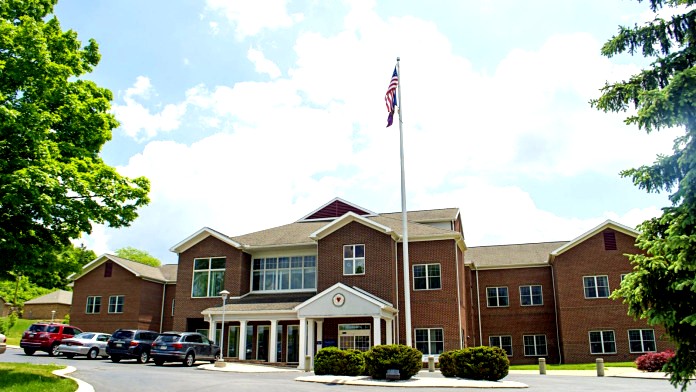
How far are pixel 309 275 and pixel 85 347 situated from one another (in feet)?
42.1

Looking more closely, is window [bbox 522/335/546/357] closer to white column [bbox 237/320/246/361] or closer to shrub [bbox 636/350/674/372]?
shrub [bbox 636/350/674/372]

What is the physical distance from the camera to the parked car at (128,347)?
91.7ft

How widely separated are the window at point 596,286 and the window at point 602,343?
2.31 meters

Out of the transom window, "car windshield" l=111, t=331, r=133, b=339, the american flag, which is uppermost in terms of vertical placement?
the american flag

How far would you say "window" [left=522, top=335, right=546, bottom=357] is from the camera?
37531 mm

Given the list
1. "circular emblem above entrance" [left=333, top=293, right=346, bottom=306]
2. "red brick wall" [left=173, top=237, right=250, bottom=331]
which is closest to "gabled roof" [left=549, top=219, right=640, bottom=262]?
"circular emblem above entrance" [left=333, top=293, right=346, bottom=306]

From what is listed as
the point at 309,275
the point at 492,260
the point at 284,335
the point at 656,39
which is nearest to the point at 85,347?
the point at 284,335

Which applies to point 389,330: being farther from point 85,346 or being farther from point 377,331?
point 85,346

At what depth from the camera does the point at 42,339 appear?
101 ft

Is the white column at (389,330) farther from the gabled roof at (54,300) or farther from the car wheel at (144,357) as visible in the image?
the gabled roof at (54,300)

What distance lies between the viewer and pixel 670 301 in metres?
9.09

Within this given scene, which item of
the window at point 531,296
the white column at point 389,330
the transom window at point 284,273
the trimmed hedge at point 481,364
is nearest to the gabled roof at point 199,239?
the transom window at point 284,273

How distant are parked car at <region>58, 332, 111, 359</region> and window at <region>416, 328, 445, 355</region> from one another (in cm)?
1745

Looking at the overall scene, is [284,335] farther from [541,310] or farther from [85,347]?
[541,310]
